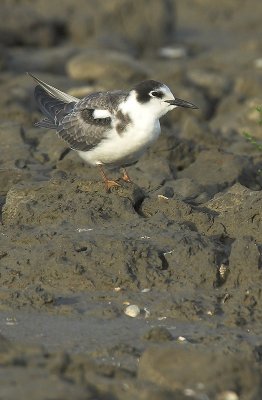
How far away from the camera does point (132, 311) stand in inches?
276

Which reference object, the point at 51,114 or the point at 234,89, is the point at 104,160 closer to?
the point at 51,114

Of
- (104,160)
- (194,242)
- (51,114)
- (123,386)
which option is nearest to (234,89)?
(51,114)

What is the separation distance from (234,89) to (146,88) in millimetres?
7416

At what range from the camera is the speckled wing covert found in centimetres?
897

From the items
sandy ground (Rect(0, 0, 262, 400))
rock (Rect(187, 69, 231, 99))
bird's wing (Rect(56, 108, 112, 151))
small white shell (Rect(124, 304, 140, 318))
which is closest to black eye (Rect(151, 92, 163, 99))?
bird's wing (Rect(56, 108, 112, 151))

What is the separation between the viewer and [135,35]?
66.0ft

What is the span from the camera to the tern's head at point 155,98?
8805mm

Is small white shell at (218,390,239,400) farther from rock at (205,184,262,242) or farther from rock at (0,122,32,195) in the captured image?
rock at (0,122,32,195)

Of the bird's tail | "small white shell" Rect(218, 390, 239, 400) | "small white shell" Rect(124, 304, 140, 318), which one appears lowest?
the bird's tail

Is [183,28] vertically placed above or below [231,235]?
below

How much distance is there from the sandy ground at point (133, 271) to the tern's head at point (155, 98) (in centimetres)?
72

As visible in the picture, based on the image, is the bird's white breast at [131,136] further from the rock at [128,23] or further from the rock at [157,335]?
the rock at [128,23]

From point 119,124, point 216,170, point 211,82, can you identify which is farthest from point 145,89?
point 211,82

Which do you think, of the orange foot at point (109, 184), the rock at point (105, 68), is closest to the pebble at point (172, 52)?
the rock at point (105, 68)
